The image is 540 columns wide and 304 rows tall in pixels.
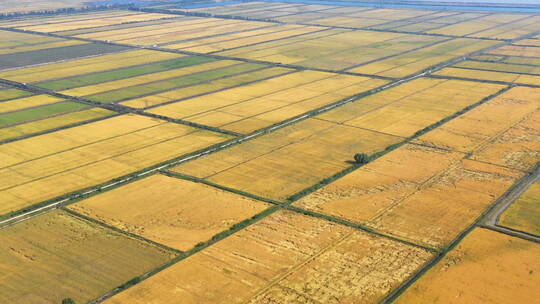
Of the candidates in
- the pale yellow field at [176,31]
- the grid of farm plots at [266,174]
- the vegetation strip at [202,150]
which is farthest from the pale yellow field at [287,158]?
the pale yellow field at [176,31]

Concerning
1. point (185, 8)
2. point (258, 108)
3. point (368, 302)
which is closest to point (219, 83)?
point (258, 108)

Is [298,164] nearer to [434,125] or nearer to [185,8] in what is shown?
[434,125]

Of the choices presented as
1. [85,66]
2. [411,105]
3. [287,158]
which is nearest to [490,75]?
[411,105]

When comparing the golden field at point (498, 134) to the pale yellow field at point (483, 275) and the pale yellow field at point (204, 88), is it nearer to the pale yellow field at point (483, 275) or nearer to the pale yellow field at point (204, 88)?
the pale yellow field at point (483, 275)

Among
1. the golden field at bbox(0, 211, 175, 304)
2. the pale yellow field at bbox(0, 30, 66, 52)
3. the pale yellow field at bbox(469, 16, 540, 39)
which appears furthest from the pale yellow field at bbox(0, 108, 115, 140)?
the pale yellow field at bbox(469, 16, 540, 39)

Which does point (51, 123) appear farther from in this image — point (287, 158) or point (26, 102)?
point (287, 158)
